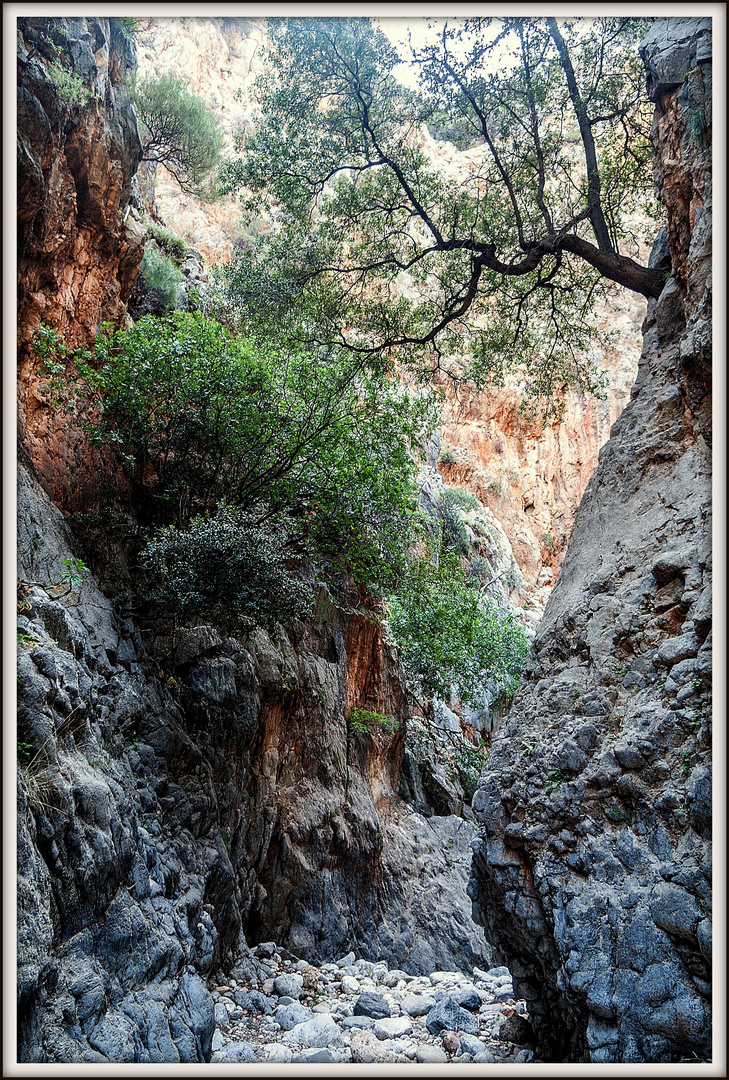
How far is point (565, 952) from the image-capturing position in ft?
16.7

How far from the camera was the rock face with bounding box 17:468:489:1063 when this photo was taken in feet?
16.3

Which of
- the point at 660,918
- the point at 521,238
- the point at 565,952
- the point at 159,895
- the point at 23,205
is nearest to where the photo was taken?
the point at 660,918

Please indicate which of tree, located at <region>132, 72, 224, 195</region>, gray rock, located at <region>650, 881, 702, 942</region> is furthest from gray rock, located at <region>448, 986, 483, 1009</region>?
tree, located at <region>132, 72, 224, 195</region>

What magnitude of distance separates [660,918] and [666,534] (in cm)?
327

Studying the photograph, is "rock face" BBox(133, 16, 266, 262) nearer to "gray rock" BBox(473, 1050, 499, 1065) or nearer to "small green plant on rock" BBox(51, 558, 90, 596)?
"small green plant on rock" BBox(51, 558, 90, 596)

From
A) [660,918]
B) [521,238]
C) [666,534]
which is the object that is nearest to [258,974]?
[660,918]

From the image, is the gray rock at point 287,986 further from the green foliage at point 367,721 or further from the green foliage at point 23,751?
the green foliage at point 23,751

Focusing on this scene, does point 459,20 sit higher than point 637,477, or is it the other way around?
point 459,20

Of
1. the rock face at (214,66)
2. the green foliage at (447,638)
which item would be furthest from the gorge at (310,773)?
the rock face at (214,66)

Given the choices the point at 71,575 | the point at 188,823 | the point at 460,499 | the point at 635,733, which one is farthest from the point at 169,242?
the point at 460,499

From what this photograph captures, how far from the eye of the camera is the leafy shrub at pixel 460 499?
98.7ft

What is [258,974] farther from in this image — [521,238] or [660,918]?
[521,238]

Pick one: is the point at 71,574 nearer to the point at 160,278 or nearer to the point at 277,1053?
the point at 277,1053

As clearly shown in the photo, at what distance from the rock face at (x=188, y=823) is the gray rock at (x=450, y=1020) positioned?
2.70m
